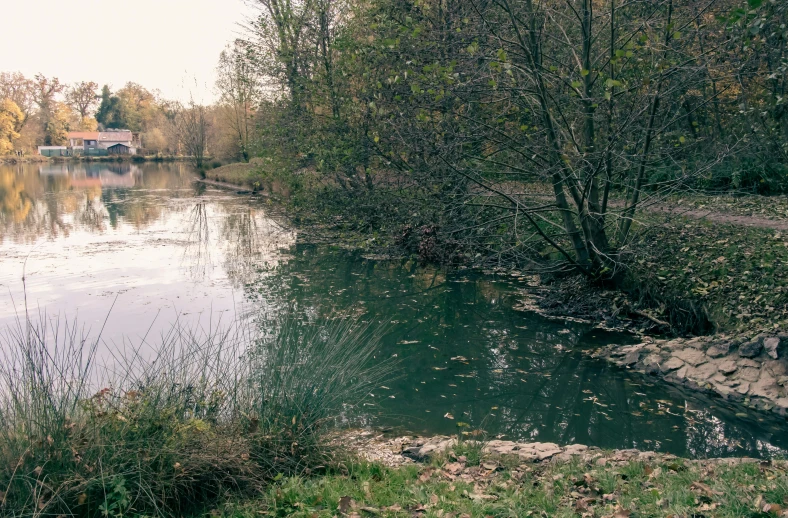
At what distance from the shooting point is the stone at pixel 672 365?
321 inches

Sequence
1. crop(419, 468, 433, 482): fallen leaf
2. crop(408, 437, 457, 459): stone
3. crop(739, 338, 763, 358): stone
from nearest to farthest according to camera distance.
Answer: crop(419, 468, 433, 482): fallen leaf → crop(408, 437, 457, 459): stone → crop(739, 338, 763, 358): stone

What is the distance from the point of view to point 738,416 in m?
7.03

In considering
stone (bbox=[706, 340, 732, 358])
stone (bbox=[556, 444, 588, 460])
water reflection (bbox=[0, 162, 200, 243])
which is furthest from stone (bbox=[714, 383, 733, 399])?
water reflection (bbox=[0, 162, 200, 243])

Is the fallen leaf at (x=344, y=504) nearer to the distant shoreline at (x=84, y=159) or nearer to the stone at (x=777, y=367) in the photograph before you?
the stone at (x=777, y=367)

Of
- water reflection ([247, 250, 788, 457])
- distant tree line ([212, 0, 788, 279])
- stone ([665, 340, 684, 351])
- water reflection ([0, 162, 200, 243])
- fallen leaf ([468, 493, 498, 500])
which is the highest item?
distant tree line ([212, 0, 788, 279])

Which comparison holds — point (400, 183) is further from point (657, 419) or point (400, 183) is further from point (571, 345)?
point (657, 419)

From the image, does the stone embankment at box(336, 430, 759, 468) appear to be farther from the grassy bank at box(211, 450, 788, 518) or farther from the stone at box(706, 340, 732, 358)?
the stone at box(706, 340, 732, 358)

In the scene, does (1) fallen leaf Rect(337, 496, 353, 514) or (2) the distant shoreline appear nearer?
(1) fallen leaf Rect(337, 496, 353, 514)

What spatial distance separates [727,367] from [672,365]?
2.12 feet

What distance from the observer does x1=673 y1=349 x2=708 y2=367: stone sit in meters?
8.11

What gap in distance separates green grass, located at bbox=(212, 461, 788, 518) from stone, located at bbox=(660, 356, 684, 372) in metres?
3.18

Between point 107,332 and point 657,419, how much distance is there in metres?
8.00

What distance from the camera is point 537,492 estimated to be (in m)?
4.52

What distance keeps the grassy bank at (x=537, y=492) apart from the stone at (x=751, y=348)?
10.2ft
